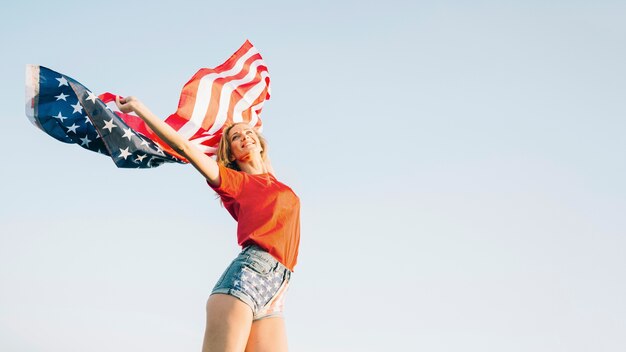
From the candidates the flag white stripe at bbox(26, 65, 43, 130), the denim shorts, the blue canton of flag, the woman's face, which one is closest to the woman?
the denim shorts

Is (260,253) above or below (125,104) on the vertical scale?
below

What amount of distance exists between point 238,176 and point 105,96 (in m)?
1.64

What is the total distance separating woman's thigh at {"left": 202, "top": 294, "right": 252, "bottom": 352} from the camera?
194 inches

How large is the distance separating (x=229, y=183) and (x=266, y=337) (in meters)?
1.18

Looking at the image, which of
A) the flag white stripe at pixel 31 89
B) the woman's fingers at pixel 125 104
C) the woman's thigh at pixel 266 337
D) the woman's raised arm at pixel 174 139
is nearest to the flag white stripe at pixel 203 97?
the flag white stripe at pixel 31 89

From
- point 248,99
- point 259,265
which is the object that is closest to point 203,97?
point 248,99

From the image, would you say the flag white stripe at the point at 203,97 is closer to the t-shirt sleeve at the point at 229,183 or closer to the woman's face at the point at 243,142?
the woman's face at the point at 243,142

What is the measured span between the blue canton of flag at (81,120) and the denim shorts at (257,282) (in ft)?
4.55

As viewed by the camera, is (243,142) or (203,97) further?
(203,97)

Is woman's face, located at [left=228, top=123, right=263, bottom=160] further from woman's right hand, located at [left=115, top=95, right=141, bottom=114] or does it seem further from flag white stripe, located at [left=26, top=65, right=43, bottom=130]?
flag white stripe, located at [left=26, top=65, right=43, bottom=130]

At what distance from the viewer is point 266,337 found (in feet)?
17.4

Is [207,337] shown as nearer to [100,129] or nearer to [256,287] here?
[256,287]

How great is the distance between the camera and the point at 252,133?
254 inches

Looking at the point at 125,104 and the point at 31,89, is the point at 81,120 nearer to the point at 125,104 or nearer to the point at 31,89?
the point at 31,89
